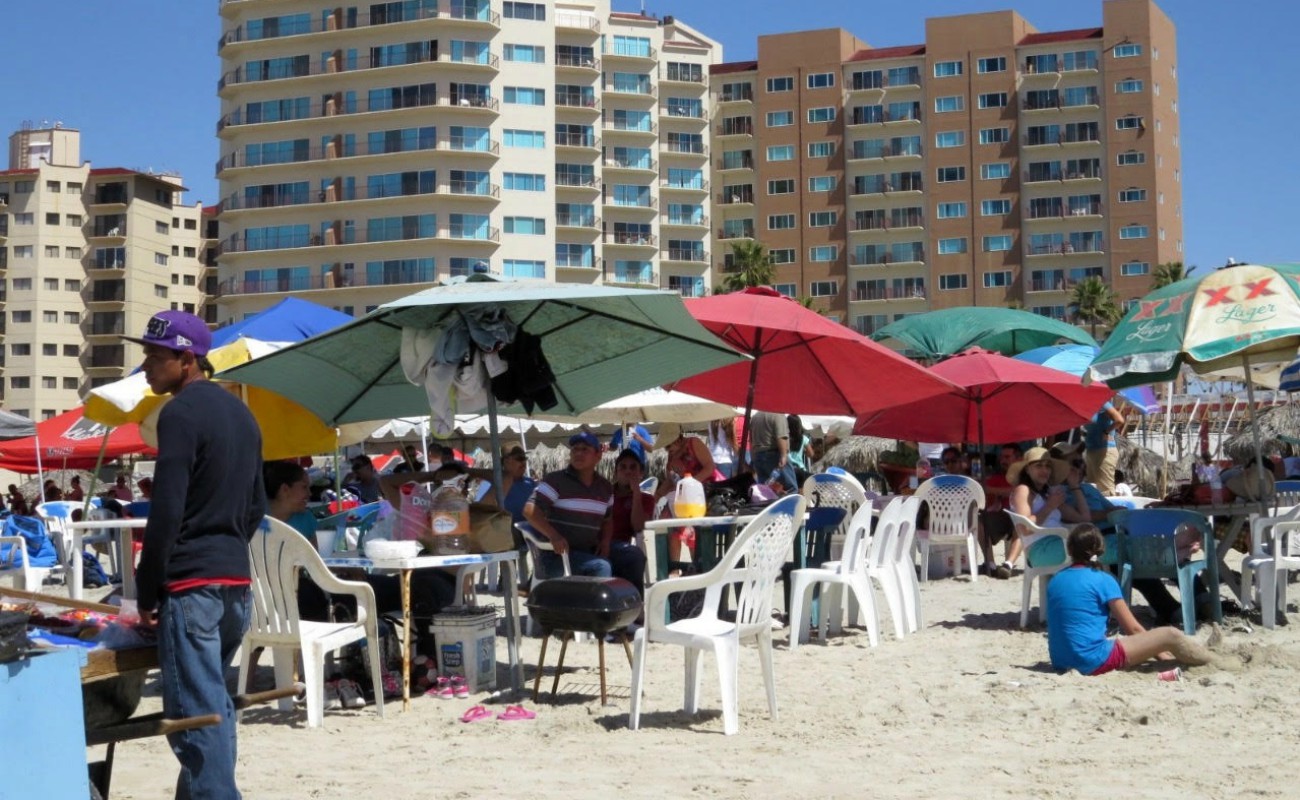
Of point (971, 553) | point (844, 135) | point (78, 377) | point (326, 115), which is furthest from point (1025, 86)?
A: point (971, 553)

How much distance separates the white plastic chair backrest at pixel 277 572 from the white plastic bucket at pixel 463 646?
1.02 meters

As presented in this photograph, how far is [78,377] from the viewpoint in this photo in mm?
90125

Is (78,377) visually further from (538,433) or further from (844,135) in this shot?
(844,135)

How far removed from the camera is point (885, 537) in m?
9.61

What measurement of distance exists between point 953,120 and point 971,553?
7824 cm

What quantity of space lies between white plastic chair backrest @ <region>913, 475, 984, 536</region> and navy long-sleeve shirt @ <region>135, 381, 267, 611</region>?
9.68 meters

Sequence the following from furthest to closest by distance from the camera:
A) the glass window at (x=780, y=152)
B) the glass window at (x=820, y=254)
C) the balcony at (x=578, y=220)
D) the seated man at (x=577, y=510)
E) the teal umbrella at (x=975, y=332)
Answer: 1. the glass window at (x=780, y=152)
2. the glass window at (x=820, y=254)
3. the balcony at (x=578, y=220)
4. the teal umbrella at (x=975, y=332)
5. the seated man at (x=577, y=510)

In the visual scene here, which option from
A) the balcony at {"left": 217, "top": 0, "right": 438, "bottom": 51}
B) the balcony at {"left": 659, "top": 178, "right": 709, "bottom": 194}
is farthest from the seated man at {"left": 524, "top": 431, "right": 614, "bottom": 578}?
the balcony at {"left": 659, "top": 178, "right": 709, "bottom": 194}

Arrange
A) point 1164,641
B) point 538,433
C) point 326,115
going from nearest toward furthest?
point 1164,641
point 538,433
point 326,115

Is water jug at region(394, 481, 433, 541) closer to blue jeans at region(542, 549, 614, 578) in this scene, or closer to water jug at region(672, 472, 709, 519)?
blue jeans at region(542, 549, 614, 578)

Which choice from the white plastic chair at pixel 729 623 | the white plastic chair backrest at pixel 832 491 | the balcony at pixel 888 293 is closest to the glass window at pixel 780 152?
the balcony at pixel 888 293

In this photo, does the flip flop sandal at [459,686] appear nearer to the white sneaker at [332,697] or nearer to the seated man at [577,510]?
the white sneaker at [332,697]

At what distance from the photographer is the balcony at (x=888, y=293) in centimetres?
8806

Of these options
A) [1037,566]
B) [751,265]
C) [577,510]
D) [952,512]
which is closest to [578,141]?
[751,265]
